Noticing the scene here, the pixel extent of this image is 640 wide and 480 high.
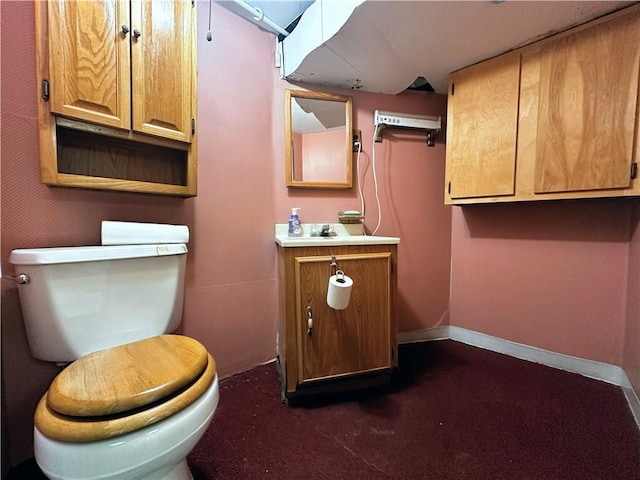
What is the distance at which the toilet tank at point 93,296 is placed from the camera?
0.84 meters

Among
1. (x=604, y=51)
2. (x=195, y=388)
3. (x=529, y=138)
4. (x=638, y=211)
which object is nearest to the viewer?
(x=195, y=388)

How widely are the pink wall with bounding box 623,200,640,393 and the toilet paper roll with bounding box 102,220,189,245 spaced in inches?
80.4

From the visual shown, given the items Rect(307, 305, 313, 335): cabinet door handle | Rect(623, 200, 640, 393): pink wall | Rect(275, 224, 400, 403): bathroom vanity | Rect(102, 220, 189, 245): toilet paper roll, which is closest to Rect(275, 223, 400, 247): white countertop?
Rect(275, 224, 400, 403): bathroom vanity

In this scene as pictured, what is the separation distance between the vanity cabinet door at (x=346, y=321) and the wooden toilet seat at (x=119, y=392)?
0.51 meters

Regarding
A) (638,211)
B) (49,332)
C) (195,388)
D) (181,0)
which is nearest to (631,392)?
(638,211)

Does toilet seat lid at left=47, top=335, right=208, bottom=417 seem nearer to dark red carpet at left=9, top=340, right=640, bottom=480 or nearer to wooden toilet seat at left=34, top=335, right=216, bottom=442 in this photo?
wooden toilet seat at left=34, top=335, right=216, bottom=442

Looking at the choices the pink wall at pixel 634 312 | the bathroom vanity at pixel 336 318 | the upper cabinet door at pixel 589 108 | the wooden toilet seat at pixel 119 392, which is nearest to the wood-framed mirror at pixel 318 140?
the bathroom vanity at pixel 336 318

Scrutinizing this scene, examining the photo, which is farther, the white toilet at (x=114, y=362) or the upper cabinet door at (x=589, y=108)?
the upper cabinet door at (x=589, y=108)

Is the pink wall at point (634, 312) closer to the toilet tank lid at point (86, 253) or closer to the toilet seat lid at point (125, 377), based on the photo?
the toilet seat lid at point (125, 377)

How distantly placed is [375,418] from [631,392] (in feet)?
3.99

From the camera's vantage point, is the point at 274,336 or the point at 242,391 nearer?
the point at 242,391

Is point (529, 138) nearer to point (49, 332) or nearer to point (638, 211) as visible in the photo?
point (638, 211)

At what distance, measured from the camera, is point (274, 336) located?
1.70m

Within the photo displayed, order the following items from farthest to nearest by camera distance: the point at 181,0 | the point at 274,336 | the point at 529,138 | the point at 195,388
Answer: the point at 274,336
the point at 529,138
the point at 181,0
the point at 195,388
